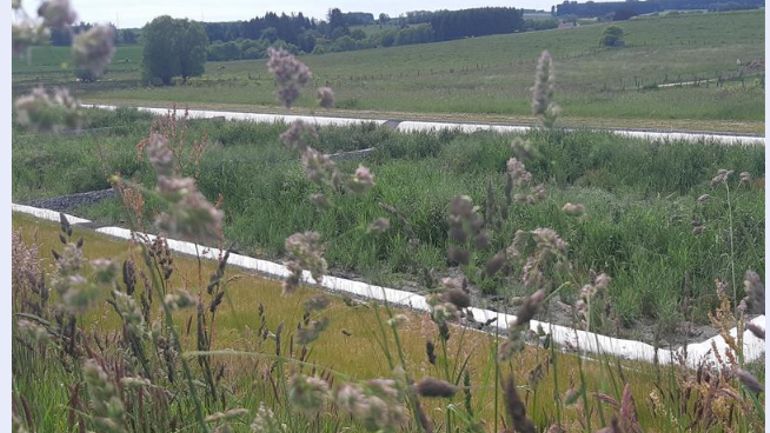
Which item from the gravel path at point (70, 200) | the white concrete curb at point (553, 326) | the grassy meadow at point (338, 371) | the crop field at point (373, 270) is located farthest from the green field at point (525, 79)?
the gravel path at point (70, 200)

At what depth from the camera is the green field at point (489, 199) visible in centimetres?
625

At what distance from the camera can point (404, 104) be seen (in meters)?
29.9

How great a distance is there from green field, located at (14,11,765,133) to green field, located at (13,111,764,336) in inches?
51.6

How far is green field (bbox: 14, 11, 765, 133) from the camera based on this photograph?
20688 mm

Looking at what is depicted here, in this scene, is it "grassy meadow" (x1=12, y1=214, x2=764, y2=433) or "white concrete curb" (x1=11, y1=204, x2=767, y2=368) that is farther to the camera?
"white concrete curb" (x1=11, y1=204, x2=767, y2=368)

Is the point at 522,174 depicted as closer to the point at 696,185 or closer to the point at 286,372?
the point at 286,372

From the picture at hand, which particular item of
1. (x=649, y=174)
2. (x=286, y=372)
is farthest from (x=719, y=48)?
(x=286, y=372)

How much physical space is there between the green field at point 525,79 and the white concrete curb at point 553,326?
112 centimetres

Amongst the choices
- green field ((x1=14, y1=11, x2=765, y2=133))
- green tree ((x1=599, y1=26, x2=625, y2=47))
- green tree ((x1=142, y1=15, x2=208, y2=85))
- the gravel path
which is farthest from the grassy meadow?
green tree ((x1=599, y1=26, x2=625, y2=47))

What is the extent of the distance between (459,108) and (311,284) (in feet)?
73.1

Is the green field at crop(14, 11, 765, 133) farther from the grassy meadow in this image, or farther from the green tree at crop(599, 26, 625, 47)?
the green tree at crop(599, 26, 625, 47)

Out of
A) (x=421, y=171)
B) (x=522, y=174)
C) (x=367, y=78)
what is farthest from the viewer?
(x=367, y=78)

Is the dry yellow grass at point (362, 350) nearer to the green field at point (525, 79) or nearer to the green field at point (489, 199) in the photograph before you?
the green field at point (489, 199)

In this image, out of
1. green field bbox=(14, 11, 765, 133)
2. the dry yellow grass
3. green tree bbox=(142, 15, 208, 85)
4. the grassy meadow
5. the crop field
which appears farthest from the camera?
green tree bbox=(142, 15, 208, 85)
